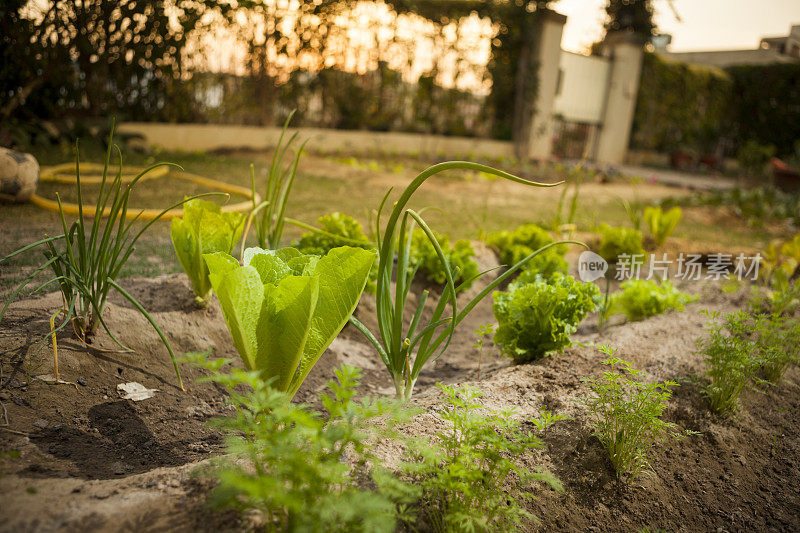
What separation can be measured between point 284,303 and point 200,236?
2.48ft

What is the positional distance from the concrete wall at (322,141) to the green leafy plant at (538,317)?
430 centimetres

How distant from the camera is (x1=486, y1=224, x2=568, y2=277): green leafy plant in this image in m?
2.76

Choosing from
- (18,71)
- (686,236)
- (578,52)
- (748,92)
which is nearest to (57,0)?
(18,71)

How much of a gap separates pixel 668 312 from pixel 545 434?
1543 millimetres

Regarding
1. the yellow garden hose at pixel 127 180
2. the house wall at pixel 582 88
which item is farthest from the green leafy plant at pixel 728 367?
the house wall at pixel 582 88

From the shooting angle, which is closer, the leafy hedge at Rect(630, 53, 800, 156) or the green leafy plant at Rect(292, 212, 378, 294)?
the green leafy plant at Rect(292, 212, 378, 294)

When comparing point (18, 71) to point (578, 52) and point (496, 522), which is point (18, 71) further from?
point (578, 52)

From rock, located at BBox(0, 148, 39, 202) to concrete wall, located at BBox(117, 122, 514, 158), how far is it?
2.92m

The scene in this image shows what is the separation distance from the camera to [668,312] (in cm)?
270

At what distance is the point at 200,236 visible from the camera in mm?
1900

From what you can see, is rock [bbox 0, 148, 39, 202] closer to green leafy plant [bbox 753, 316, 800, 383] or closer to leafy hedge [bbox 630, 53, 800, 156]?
green leafy plant [bbox 753, 316, 800, 383]

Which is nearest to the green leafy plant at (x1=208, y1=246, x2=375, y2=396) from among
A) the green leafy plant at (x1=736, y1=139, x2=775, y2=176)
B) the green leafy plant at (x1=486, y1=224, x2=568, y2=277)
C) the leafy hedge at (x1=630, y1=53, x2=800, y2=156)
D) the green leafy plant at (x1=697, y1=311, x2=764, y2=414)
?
the green leafy plant at (x1=697, y1=311, x2=764, y2=414)

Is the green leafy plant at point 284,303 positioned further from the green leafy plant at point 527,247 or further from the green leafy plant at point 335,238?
the green leafy plant at point 527,247

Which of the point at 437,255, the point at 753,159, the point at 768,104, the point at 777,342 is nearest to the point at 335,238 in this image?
the point at 437,255
